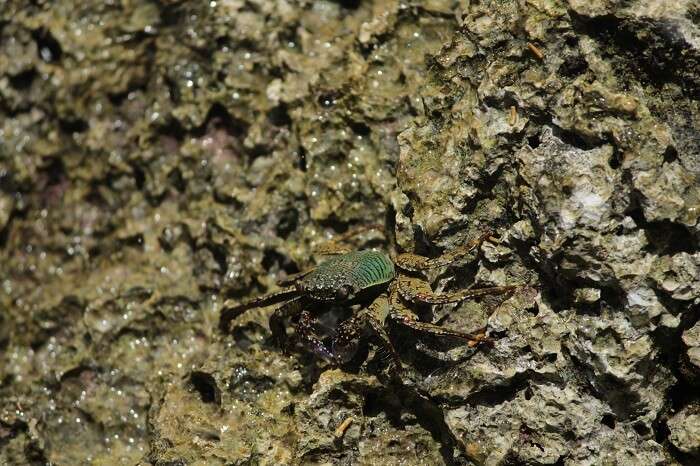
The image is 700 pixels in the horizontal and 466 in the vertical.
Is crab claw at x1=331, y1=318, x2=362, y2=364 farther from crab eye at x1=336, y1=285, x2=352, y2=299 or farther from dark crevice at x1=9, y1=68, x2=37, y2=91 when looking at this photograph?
dark crevice at x1=9, y1=68, x2=37, y2=91

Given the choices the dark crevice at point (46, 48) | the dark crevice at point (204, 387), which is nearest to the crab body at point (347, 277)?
the dark crevice at point (204, 387)

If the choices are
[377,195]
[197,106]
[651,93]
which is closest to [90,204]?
[197,106]

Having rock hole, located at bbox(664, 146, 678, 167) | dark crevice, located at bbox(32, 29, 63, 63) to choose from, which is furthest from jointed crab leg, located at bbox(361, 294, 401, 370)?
dark crevice, located at bbox(32, 29, 63, 63)

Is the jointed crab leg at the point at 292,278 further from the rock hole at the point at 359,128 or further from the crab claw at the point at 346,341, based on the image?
the rock hole at the point at 359,128

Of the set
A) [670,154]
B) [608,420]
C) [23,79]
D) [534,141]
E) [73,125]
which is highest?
[670,154]

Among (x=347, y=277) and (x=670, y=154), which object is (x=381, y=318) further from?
(x=670, y=154)

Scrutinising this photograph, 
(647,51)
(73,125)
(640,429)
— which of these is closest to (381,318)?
(640,429)
